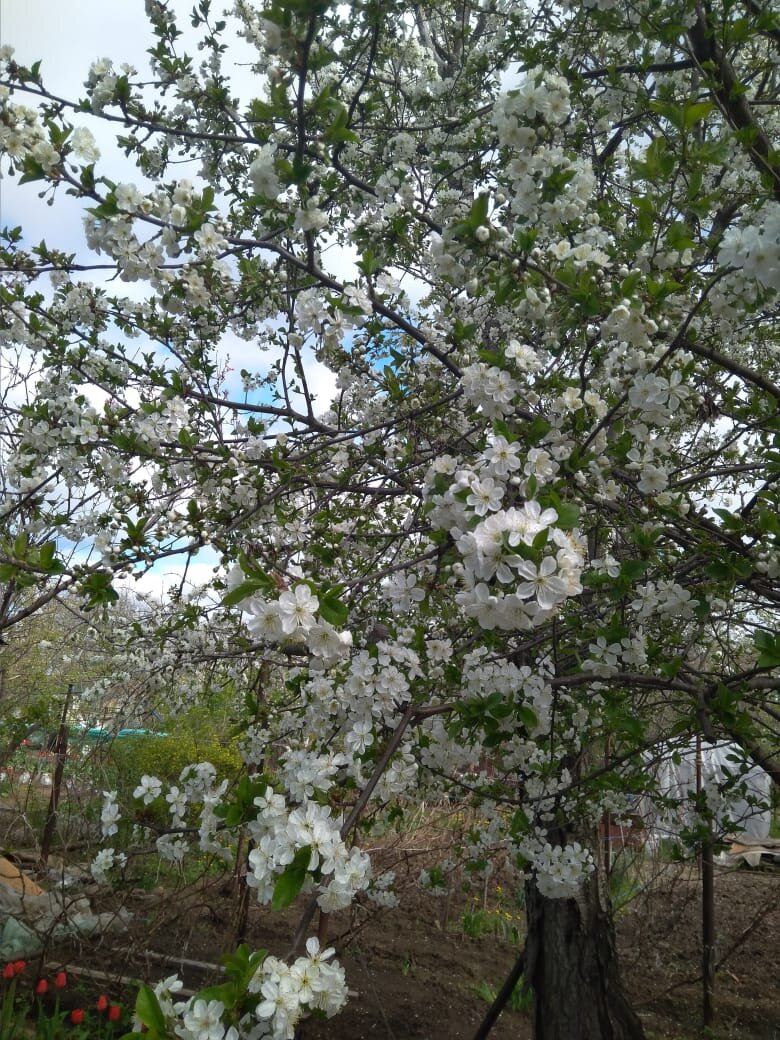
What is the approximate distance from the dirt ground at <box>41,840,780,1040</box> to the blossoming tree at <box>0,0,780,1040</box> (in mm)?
1118

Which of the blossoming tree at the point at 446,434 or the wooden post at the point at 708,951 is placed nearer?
the blossoming tree at the point at 446,434

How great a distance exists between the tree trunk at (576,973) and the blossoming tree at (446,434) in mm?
12

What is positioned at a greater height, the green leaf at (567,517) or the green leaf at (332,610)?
the green leaf at (567,517)

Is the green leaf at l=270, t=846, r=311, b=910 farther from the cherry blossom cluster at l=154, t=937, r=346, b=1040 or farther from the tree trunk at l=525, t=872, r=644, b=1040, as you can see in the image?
the tree trunk at l=525, t=872, r=644, b=1040

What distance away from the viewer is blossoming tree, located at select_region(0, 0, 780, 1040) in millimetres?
1396

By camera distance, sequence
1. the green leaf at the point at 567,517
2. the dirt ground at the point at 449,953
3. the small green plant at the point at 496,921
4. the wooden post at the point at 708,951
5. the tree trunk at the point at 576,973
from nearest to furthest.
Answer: the green leaf at the point at 567,517 → the tree trunk at the point at 576,973 → the dirt ground at the point at 449,953 → the wooden post at the point at 708,951 → the small green plant at the point at 496,921

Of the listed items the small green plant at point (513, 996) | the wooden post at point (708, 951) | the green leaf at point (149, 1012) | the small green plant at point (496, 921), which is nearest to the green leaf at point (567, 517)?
the green leaf at point (149, 1012)

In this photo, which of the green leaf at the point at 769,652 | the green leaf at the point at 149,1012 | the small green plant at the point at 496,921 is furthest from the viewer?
the small green plant at the point at 496,921

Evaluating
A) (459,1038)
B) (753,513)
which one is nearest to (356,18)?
(753,513)

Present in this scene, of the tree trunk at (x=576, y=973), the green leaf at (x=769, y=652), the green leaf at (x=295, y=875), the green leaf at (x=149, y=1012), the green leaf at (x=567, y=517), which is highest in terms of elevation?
the green leaf at (x=567, y=517)

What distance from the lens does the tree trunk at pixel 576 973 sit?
9.99 feet

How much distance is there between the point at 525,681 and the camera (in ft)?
6.40

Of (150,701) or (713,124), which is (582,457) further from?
(150,701)

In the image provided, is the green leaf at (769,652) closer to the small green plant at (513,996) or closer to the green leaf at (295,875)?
the green leaf at (295,875)
